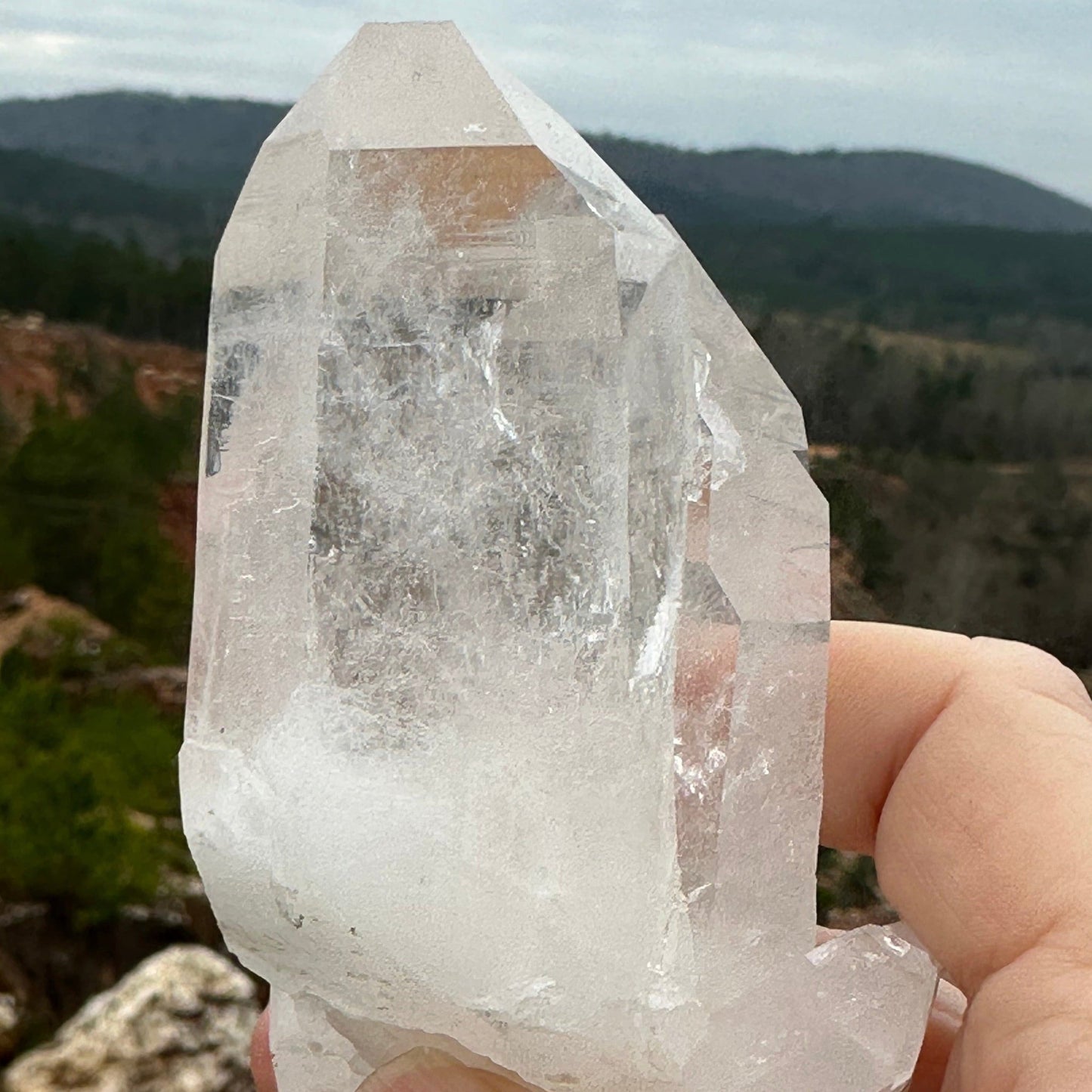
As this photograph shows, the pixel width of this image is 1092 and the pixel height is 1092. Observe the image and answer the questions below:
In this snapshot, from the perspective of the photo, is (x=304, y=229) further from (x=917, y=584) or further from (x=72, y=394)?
(x=72, y=394)

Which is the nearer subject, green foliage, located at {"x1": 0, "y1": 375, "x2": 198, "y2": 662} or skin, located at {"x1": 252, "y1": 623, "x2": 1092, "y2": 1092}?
skin, located at {"x1": 252, "y1": 623, "x2": 1092, "y2": 1092}

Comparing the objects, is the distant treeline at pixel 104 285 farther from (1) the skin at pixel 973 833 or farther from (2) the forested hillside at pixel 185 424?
(1) the skin at pixel 973 833

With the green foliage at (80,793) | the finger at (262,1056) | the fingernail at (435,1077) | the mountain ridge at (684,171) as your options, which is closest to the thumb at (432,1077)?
the fingernail at (435,1077)

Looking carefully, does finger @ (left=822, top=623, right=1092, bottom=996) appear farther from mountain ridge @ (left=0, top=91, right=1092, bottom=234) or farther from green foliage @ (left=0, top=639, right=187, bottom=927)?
green foliage @ (left=0, top=639, right=187, bottom=927)

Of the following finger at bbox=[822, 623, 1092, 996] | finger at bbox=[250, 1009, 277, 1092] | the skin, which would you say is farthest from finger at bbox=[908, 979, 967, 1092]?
finger at bbox=[250, 1009, 277, 1092]

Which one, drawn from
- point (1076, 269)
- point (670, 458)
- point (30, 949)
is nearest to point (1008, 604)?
point (1076, 269)

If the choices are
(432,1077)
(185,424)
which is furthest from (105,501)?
(432,1077)
